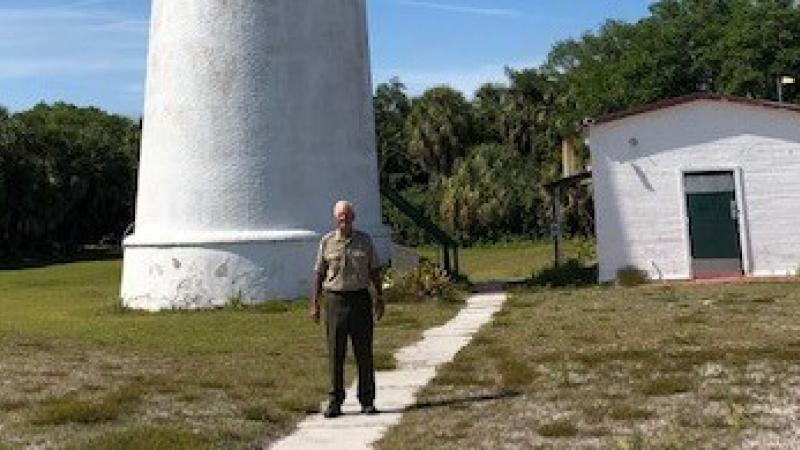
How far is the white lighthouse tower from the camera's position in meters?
21.1

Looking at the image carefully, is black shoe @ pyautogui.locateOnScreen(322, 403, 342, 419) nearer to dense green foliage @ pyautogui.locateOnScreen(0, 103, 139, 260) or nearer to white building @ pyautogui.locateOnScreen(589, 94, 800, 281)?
white building @ pyautogui.locateOnScreen(589, 94, 800, 281)

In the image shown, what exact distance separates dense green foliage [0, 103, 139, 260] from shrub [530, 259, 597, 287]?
117 feet

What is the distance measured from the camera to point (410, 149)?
203 ft

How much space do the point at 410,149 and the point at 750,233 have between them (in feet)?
129

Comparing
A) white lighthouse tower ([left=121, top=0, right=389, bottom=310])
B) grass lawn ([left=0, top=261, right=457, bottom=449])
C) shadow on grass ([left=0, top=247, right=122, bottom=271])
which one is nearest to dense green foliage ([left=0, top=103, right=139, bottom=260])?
shadow on grass ([left=0, top=247, right=122, bottom=271])

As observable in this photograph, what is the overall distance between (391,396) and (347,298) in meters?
1.37

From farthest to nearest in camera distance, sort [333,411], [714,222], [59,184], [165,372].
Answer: [59,184] < [714,222] < [165,372] < [333,411]

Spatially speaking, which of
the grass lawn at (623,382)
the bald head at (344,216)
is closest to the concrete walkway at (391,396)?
the grass lawn at (623,382)

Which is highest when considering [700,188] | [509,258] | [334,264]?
[700,188]

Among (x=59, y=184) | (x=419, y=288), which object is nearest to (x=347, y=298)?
(x=419, y=288)

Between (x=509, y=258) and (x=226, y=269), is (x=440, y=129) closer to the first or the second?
(x=509, y=258)

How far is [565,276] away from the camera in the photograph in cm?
2462

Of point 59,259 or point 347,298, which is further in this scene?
point 59,259

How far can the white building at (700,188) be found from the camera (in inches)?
913
